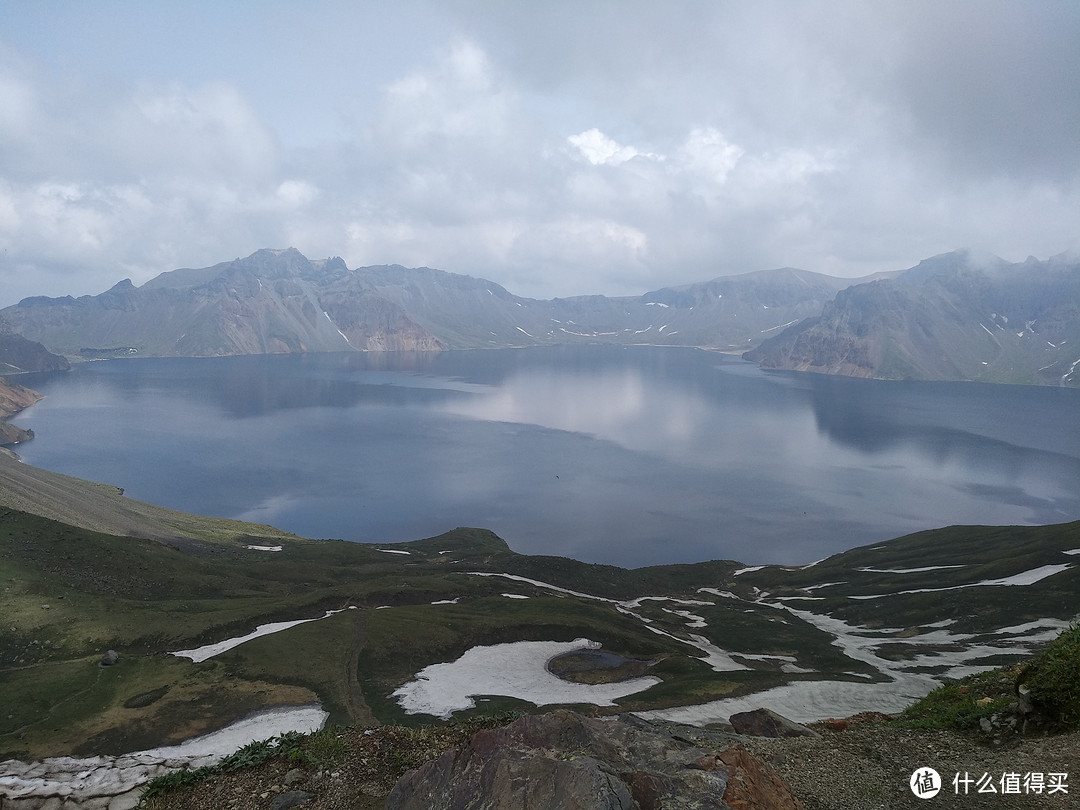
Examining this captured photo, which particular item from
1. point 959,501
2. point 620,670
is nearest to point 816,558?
point 959,501

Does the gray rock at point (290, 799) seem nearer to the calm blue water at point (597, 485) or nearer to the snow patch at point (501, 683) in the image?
the snow patch at point (501, 683)

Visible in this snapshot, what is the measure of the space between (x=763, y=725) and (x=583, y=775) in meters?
12.3

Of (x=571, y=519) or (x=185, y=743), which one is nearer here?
(x=185, y=743)

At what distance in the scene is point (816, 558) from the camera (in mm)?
106250

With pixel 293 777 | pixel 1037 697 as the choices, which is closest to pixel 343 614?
pixel 293 777

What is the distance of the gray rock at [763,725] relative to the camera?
19328 millimetres

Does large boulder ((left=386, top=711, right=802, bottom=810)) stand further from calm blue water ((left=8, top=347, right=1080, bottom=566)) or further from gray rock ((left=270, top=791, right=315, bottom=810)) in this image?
calm blue water ((left=8, top=347, right=1080, bottom=566))

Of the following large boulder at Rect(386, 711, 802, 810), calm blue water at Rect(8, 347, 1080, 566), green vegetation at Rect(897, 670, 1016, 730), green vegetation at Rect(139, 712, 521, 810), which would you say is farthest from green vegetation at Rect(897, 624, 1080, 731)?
calm blue water at Rect(8, 347, 1080, 566)

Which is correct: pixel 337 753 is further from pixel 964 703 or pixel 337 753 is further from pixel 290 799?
pixel 964 703

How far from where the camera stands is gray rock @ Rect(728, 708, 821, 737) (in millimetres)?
19328

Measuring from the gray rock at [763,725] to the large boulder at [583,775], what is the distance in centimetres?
789

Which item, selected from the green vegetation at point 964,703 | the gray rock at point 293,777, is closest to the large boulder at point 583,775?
the gray rock at point 293,777

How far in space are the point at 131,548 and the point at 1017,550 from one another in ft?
366

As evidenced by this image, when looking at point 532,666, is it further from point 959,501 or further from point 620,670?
point 959,501
